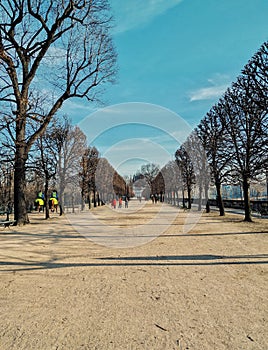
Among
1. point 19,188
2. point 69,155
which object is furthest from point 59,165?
point 19,188

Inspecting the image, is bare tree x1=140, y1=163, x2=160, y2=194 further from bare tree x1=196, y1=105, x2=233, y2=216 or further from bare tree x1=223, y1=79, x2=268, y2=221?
bare tree x1=223, y1=79, x2=268, y2=221

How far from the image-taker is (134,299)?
4840mm

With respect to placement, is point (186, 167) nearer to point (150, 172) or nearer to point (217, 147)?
point (217, 147)

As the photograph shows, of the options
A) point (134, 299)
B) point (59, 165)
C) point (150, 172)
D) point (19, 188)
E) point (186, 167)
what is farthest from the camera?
point (150, 172)

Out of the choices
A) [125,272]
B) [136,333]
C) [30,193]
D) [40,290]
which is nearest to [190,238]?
[125,272]

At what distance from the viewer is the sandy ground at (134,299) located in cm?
346

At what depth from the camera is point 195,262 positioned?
753 cm

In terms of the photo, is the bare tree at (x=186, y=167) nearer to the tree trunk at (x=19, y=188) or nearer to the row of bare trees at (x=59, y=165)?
the row of bare trees at (x=59, y=165)

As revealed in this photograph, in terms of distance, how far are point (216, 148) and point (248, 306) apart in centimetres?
1674

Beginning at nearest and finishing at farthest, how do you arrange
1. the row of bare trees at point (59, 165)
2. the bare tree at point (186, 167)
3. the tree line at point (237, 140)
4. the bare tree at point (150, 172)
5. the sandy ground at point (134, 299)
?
the sandy ground at point (134, 299) → the tree line at point (237, 140) → the row of bare trees at point (59, 165) → the bare tree at point (186, 167) → the bare tree at point (150, 172)

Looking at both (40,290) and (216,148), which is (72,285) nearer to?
(40,290)

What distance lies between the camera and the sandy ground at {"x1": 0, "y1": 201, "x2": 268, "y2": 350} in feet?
11.4

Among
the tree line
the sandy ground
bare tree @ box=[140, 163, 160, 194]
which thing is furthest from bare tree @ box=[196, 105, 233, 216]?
bare tree @ box=[140, 163, 160, 194]

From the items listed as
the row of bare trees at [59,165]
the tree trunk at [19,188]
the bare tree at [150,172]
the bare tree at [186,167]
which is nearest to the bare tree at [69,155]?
the row of bare trees at [59,165]
